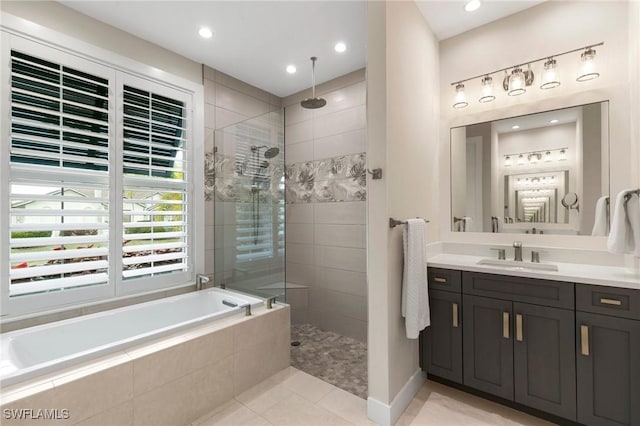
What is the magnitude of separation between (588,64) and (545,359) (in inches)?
74.4

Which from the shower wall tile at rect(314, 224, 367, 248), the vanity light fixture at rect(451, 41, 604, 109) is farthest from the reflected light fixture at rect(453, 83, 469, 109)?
the shower wall tile at rect(314, 224, 367, 248)

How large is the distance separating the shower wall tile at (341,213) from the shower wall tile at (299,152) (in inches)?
23.4

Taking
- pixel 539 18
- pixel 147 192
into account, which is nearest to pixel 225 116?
pixel 147 192

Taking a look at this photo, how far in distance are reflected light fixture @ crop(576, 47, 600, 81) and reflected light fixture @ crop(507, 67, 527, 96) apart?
1.07 feet

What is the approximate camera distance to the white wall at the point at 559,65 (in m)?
1.85

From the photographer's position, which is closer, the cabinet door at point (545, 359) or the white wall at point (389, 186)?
the cabinet door at point (545, 359)

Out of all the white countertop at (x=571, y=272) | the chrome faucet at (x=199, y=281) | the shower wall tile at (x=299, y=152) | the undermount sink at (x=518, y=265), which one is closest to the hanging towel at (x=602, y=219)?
the white countertop at (x=571, y=272)

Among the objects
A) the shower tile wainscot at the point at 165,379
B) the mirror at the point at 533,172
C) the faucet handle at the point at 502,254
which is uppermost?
the mirror at the point at 533,172

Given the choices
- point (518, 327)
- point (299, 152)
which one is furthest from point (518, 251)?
point (299, 152)

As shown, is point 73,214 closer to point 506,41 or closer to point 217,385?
point 217,385

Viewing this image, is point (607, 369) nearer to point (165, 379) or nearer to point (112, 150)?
point (165, 379)

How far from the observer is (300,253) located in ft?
11.6

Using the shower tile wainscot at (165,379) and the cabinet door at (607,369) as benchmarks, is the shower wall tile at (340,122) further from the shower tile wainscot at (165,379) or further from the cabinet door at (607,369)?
the cabinet door at (607,369)

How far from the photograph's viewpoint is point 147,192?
254cm
